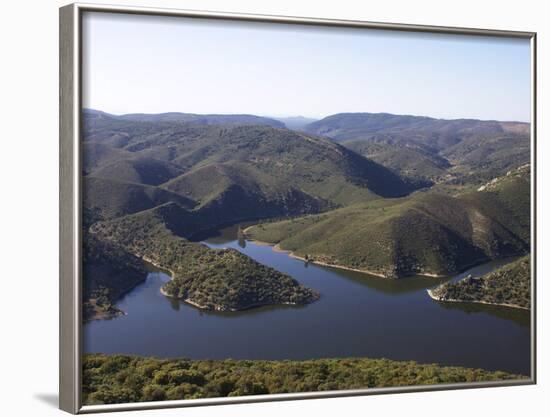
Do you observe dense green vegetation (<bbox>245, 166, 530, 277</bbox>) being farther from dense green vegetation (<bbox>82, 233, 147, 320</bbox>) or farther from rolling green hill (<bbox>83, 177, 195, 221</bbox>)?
dense green vegetation (<bbox>82, 233, 147, 320</bbox>)

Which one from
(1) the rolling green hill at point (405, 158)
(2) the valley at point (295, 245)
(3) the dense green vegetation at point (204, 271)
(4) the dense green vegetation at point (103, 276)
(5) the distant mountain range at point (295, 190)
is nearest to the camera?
(4) the dense green vegetation at point (103, 276)

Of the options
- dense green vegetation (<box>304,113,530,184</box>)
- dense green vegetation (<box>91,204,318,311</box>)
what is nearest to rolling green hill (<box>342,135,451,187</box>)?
dense green vegetation (<box>304,113,530,184</box>)

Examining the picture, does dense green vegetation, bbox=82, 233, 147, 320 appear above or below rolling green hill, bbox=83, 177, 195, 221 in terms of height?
below

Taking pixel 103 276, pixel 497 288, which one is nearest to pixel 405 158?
pixel 497 288

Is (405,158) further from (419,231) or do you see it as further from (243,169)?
(243,169)

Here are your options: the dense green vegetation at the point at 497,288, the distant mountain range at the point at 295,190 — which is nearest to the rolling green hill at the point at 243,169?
the distant mountain range at the point at 295,190

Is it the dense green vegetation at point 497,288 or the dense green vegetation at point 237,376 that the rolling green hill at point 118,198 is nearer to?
the dense green vegetation at point 237,376
